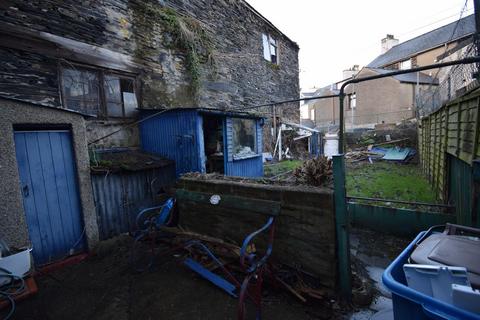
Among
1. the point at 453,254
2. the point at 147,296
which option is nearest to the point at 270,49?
the point at 147,296

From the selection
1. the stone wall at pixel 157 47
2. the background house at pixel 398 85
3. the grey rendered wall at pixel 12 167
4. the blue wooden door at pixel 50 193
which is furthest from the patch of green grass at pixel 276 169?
the background house at pixel 398 85

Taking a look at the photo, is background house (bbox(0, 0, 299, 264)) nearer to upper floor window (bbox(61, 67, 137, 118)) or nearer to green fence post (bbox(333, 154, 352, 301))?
upper floor window (bbox(61, 67, 137, 118))

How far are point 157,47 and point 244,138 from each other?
4017 millimetres

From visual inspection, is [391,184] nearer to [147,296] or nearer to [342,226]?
[342,226]

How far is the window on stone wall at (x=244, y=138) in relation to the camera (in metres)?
7.39

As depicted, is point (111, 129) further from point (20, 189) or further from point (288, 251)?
point (288, 251)

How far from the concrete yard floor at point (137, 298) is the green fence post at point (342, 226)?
1.04 feet

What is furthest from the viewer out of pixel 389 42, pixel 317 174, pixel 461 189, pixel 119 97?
pixel 389 42

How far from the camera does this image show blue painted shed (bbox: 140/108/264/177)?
586 centimetres

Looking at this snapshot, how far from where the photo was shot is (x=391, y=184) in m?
7.88

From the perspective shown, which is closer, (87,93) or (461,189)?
(461,189)

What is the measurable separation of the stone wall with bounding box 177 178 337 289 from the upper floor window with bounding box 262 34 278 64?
12.2m

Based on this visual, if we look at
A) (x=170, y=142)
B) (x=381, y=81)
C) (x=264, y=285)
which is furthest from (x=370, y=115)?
(x=264, y=285)

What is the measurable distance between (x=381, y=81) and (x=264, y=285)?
26.4m
